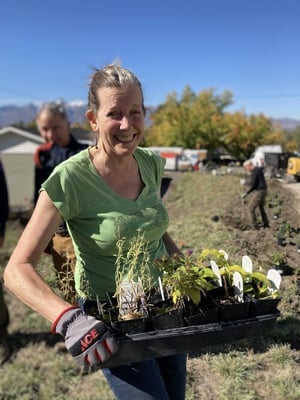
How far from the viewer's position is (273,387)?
2.30m

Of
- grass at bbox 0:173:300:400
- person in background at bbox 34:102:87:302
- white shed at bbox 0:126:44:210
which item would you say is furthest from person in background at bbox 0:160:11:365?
white shed at bbox 0:126:44:210

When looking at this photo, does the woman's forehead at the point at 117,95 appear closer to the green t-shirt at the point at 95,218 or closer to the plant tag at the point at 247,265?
the green t-shirt at the point at 95,218

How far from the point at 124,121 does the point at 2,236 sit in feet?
8.60

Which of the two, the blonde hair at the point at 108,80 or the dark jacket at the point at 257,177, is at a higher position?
the blonde hair at the point at 108,80

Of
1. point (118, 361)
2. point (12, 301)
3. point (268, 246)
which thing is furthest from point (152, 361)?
point (12, 301)

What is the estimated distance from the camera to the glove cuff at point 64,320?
111 centimetres

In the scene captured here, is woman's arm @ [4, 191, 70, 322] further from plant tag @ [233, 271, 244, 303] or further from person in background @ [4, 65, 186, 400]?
plant tag @ [233, 271, 244, 303]

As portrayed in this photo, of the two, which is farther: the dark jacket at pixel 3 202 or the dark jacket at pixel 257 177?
the dark jacket at pixel 3 202

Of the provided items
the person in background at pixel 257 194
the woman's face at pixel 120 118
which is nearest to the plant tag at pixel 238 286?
the woman's face at pixel 120 118

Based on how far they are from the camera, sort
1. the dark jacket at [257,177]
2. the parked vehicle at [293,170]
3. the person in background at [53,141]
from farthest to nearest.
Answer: the person in background at [53,141] < the dark jacket at [257,177] < the parked vehicle at [293,170]

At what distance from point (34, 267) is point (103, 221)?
0.36 m

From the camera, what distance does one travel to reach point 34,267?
4.11 feet

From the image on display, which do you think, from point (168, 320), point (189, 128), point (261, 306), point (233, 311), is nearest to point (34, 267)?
point (168, 320)

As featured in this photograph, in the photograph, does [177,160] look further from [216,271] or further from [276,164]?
[216,271]
